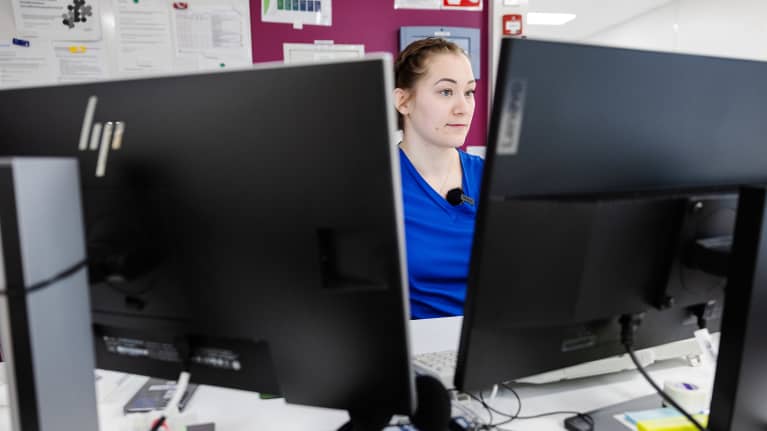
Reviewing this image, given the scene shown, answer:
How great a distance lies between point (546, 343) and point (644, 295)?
138 mm

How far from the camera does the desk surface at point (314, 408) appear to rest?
819 mm

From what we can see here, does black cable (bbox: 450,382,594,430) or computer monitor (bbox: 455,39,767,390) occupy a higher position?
computer monitor (bbox: 455,39,767,390)

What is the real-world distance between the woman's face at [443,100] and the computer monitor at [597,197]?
977mm

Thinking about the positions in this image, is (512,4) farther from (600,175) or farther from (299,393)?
(299,393)

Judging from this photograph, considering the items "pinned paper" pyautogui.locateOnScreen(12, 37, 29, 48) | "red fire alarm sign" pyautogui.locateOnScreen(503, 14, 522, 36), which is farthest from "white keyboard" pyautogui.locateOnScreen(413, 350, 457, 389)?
"pinned paper" pyautogui.locateOnScreen(12, 37, 29, 48)

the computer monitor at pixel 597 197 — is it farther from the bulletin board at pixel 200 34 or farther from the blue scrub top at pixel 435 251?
the bulletin board at pixel 200 34

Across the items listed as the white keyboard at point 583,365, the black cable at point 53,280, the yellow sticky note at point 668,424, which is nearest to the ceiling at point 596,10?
the white keyboard at point 583,365

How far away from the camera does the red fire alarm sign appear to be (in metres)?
2.65

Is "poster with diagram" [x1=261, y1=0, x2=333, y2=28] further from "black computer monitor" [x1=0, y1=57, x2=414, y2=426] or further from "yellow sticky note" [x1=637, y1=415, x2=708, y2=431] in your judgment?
"yellow sticky note" [x1=637, y1=415, x2=708, y2=431]

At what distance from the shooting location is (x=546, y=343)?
623 mm

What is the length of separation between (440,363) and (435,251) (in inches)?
19.7

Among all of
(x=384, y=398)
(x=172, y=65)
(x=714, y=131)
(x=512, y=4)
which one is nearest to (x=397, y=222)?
(x=384, y=398)

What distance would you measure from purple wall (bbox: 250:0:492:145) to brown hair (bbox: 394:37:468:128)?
0.92 m

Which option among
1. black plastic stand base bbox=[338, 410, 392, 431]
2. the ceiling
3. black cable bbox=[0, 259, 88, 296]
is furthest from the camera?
the ceiling
